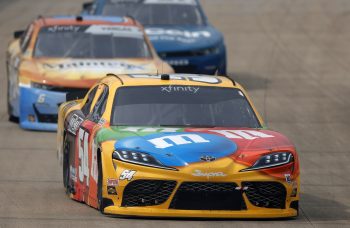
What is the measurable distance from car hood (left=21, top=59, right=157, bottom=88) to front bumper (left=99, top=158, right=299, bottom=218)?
701 cm

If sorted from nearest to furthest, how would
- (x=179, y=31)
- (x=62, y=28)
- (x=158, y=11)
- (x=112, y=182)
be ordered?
(x=112, y=182) < (x=62, y=28) < (x=179, y=31) < (x=158, y=11)

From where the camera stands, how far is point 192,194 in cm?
1045

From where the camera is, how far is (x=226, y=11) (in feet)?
116

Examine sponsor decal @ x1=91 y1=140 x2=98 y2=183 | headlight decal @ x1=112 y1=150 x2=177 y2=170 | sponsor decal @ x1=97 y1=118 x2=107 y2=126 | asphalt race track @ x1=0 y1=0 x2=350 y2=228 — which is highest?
headlight decal @ x1=112 y1=150 x2=177 y2=170

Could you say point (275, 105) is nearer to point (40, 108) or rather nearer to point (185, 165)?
point (40, 108)

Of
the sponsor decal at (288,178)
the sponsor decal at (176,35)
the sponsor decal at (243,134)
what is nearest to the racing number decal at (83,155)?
the sponsor decal at (243,134)

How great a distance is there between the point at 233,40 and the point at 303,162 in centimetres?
1508

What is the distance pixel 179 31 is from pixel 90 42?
4.08 m

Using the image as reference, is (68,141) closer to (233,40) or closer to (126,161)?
(126,161)

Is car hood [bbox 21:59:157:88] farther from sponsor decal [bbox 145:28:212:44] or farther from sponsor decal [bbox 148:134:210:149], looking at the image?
sponsor decal [bbox 148:134:210:149]

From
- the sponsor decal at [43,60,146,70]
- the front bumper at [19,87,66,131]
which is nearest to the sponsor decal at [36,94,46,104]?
the front bumper at [19,87,66,131]

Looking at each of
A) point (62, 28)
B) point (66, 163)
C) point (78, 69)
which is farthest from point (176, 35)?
point (66, 163)

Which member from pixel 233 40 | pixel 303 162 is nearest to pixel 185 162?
pixel 303 162

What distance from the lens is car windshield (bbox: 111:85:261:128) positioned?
38.0 ft
